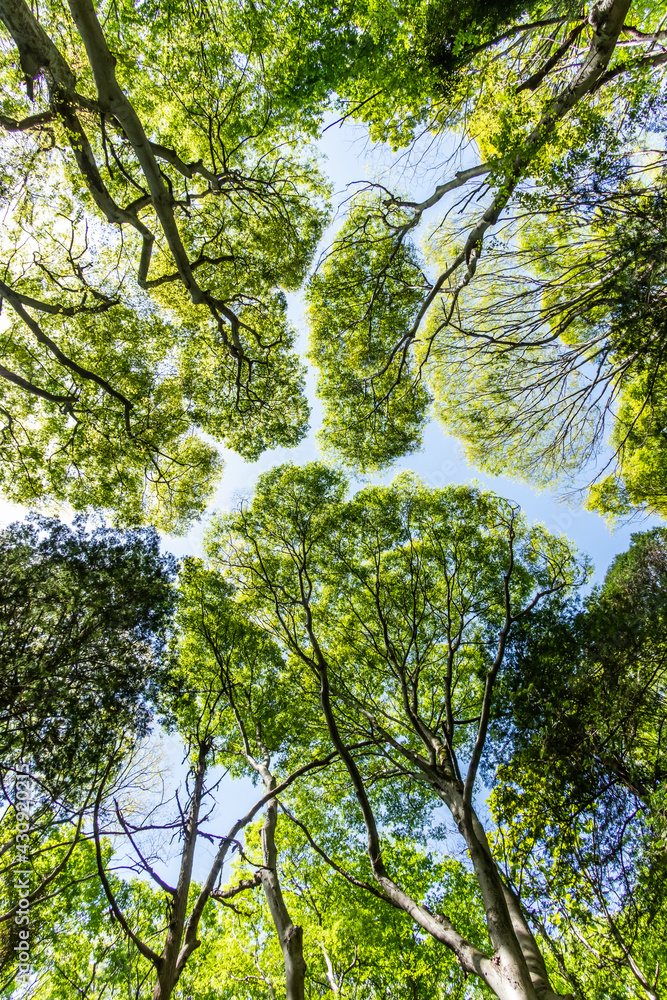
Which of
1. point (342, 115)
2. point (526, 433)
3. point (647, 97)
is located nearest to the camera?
point (647, 97)

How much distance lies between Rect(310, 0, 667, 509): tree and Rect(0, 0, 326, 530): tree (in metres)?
1.48

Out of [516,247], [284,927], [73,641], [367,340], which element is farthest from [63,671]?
[516,247]

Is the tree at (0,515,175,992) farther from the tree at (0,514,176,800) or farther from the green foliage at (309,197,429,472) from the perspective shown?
the green foliage at (309,197,429,472)

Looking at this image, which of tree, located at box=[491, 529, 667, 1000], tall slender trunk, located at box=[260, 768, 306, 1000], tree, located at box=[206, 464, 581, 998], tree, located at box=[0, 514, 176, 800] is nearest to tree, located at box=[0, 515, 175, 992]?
tree, located at box=[0, 514, 176, 800]

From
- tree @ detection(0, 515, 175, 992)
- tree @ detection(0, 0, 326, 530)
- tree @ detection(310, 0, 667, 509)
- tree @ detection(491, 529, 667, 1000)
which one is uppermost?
tree @ detection(0, 0, 326, 530)

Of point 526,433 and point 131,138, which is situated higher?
point 131,138

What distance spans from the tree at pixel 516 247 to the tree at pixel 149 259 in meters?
1.48

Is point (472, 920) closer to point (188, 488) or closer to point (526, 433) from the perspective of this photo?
point (526, 433)

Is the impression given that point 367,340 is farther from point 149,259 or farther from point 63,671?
point 63,671

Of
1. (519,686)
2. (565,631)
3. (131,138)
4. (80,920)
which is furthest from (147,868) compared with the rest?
(80,920)

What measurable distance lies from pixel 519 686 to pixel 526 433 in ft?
17.5

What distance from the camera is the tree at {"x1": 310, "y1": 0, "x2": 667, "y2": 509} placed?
17.8 ft

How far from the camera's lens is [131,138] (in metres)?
5.54

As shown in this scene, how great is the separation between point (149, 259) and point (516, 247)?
6.62 metres
